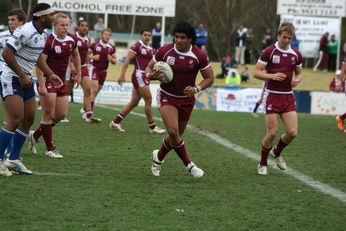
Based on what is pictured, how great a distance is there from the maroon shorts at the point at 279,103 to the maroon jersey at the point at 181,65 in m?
1.19

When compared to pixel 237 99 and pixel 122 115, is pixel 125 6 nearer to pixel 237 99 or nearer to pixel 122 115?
pixel 237 99

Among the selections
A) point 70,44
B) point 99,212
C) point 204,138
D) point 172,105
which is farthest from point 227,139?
point 99,212

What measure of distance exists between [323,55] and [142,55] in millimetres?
28020

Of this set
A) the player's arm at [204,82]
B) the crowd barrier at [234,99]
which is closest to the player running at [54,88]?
the player's arm at [204,82]

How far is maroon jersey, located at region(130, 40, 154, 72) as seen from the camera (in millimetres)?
15555

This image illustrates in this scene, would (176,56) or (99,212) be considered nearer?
(99,212)

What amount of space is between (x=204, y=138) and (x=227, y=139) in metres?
0.44

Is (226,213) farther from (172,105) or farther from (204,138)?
(204,138)

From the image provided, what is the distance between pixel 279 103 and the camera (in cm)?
1004

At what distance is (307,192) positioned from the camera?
341 inches

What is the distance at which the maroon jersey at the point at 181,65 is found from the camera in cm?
927

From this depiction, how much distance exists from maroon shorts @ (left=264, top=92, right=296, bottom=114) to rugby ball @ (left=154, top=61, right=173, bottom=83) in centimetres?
160

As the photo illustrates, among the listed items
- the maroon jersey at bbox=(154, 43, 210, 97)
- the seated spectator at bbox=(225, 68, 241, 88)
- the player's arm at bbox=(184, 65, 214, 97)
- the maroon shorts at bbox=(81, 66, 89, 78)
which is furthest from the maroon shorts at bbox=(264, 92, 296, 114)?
the seated spectator at bbox=(225, 68, 241, 88)

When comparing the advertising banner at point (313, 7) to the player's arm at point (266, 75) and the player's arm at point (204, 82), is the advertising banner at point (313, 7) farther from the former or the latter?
the player's arm at point (204, 82)
